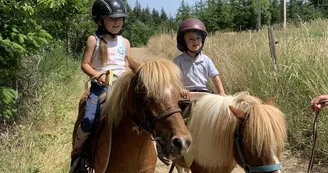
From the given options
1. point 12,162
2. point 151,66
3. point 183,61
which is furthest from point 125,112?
point 12,162

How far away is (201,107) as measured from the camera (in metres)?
3.27

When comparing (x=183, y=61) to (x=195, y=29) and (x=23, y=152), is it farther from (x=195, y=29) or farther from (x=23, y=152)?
(x=23, y=152)

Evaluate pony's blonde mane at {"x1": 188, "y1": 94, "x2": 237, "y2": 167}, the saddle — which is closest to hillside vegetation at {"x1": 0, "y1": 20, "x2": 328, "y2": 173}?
the saddle

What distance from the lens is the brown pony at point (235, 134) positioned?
2580mm

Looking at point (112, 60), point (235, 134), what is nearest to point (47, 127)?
point (112, 60)

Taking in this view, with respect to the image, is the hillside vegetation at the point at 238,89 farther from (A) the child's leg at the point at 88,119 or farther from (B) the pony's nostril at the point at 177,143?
(B) the pony's nostril at the point at 177,143

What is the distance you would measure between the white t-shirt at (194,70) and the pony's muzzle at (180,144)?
1.76 m

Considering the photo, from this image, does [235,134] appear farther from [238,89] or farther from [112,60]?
[238,89]

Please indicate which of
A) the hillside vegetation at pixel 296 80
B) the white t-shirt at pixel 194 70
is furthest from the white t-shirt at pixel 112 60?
the hillside vegetation at pixel 296 80

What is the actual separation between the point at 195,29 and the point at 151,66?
56.9 inches

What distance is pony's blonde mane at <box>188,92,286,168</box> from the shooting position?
260 cm

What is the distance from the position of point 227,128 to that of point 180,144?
0.77 metres

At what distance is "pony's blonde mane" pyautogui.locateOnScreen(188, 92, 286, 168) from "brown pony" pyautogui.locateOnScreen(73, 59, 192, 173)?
46cm

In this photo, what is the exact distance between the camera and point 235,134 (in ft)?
9.29
